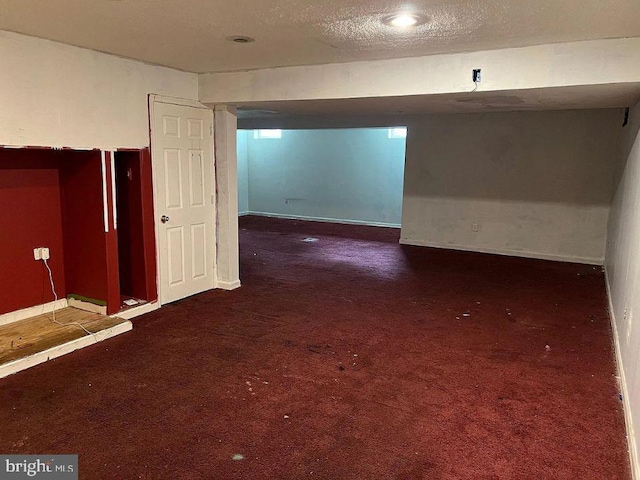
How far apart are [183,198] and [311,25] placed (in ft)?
8.04

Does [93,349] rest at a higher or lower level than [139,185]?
lower

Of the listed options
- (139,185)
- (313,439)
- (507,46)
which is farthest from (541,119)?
(313,439)

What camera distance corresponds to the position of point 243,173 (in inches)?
446

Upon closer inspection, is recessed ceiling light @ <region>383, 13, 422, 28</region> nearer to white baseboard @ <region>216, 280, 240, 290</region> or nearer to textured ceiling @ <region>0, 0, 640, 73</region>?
textured ceiling @ <region>0, 0, 640, 73</region>

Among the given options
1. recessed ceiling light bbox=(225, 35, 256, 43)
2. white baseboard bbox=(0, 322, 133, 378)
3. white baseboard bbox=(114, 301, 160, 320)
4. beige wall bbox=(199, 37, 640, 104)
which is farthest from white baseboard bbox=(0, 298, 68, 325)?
recessed ceiling light bbox=(225, 35, 256, 43)

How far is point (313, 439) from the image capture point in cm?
247

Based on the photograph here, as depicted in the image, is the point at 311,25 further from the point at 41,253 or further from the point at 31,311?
the point at 31,311

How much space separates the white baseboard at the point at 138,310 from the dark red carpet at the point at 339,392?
0.13 metres

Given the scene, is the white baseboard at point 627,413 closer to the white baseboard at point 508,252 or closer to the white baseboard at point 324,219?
the white baseboard at point 508,252

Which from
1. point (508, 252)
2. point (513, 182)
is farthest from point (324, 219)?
point (513, 182)

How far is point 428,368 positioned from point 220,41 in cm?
269

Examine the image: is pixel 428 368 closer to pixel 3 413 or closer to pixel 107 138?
pixel 3 413

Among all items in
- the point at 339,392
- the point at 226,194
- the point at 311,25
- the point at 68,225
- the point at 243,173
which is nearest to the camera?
the point at 311,25

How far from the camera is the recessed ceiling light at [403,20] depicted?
2.62 metres
